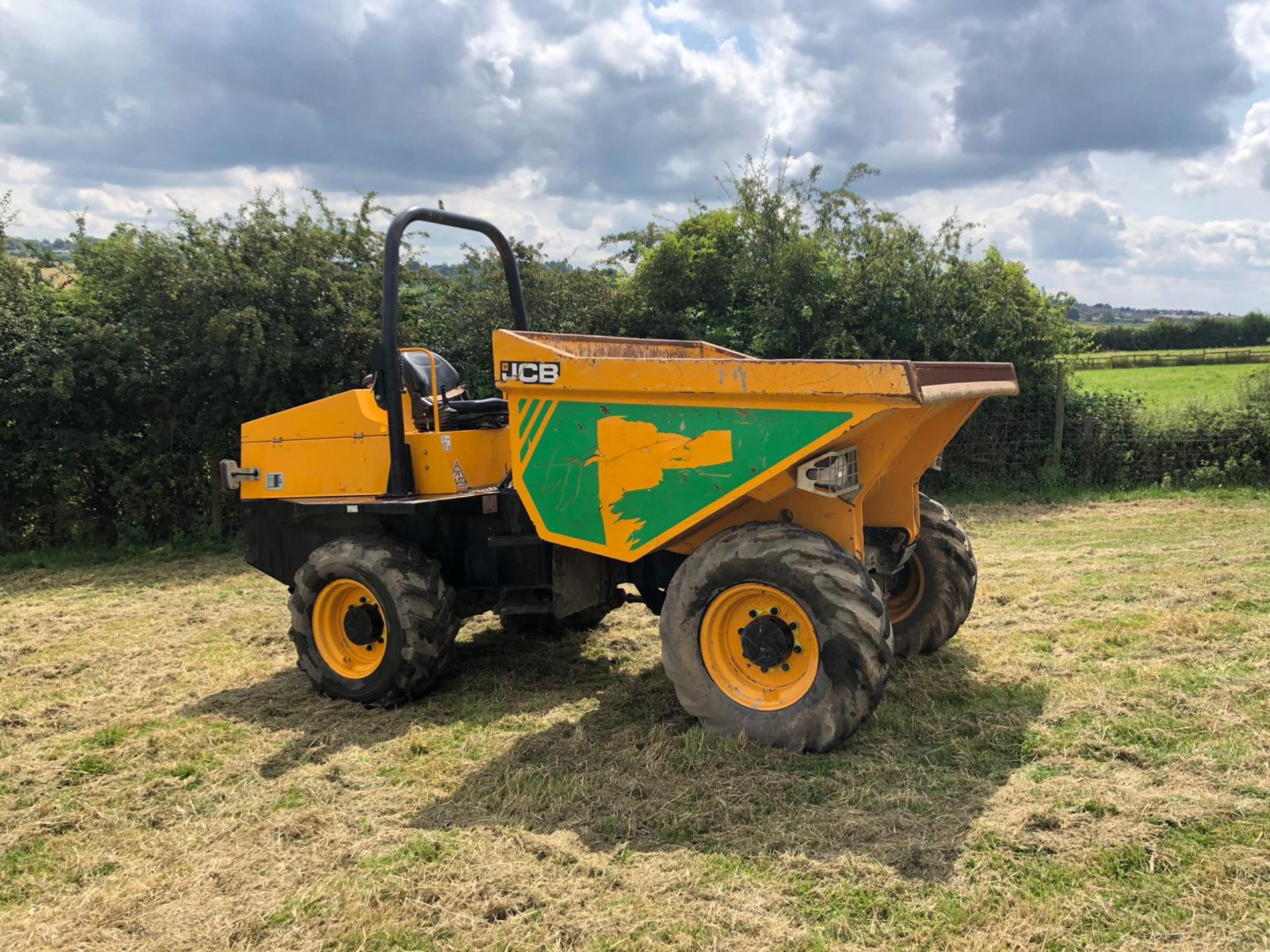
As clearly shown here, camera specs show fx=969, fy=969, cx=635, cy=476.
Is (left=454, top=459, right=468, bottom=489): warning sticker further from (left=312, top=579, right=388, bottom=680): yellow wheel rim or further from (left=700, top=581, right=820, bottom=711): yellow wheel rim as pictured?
(left=700, top=581, right=820, bottom=711): yellow wheel rim

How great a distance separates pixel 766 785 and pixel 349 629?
103 inches

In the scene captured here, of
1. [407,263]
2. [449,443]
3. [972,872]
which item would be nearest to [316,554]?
[449,443]

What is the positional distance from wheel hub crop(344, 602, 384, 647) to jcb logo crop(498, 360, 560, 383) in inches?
61.9

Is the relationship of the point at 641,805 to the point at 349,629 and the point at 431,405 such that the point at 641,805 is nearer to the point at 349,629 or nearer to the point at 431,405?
the point at 349,629

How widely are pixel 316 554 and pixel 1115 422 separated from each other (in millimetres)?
10718

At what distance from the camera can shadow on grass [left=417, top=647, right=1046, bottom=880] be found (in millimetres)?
3424

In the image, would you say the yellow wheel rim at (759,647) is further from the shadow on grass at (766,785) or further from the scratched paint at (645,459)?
the scratched paint at (645,459)

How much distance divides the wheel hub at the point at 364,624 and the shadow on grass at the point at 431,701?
0.36m

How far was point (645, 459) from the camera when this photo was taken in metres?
4.38

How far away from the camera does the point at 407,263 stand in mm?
12070

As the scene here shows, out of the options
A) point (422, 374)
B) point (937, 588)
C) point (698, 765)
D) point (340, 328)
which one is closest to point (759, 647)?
point (698, 765)

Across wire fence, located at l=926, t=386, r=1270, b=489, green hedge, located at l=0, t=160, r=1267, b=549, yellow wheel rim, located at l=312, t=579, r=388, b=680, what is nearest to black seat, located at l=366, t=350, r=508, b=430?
yellow wheel rim, located at l=312, t=579, r=388, b=680

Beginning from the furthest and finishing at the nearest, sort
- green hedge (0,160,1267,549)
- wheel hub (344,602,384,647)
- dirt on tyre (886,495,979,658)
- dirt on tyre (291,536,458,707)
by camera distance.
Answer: green hedge (0,160,1267,549)
dirt on tyre (886,495,979,658)
wheel hub (344,602,384,647)
dirt on tyre (291,536,458,707)

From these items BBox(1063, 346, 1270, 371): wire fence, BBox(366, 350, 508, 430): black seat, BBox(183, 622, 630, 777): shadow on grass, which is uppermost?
BBox(1063, 346, 1270, 371): wire fence
